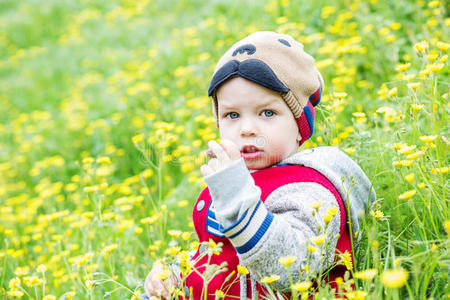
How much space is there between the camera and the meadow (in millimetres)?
1614

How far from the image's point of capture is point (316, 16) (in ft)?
13.0

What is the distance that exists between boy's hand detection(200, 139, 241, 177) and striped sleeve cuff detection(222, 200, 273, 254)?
Result: 0.56 feet

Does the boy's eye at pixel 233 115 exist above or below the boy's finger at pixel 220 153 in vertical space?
above

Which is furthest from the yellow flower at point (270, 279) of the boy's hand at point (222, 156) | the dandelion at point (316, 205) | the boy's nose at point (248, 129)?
the boy's nose at point (248, 129)

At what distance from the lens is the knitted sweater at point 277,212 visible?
133 centimetres

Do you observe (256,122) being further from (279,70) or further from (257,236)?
(257,236)

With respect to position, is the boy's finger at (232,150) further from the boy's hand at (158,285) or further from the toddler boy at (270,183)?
the boy's hand at (158,285)

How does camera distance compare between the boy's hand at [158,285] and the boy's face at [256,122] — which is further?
the boy's hand at [158,285]

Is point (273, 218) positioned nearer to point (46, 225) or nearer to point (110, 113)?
point (46, 225)

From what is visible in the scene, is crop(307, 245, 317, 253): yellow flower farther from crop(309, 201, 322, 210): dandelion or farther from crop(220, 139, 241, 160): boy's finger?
crop(220, 139, 241, 160): boy's finger

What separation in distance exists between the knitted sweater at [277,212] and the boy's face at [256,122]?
59 millimetres

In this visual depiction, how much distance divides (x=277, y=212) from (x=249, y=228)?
19cm

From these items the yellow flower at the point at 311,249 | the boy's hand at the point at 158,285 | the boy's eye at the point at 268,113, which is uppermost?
the boy's eye at the point at 268,113

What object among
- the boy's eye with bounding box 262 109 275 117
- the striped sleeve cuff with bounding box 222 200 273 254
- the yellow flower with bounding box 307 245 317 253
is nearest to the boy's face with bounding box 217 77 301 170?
the boy's eye with bounding box 262 109 275 117
